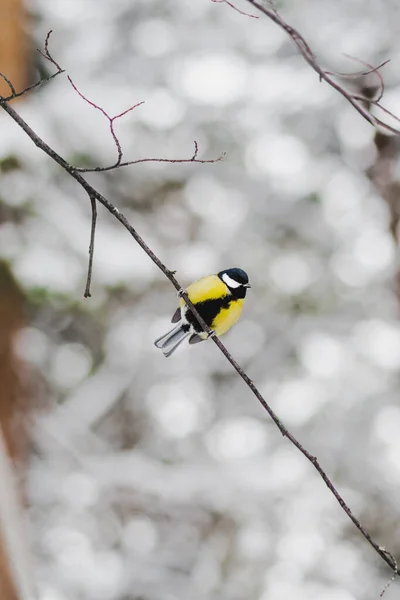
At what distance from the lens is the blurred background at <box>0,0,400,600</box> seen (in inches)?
253

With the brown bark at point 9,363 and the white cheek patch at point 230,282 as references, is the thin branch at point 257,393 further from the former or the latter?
the brown bark at point 9,363

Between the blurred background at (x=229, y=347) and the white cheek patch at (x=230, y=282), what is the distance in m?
4.17

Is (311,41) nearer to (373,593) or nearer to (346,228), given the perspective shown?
(346,228)

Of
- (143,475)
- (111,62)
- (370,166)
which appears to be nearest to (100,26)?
(111,62)

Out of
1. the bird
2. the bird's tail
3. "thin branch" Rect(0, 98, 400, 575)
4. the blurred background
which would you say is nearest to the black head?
the bird

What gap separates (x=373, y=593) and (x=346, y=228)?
3.69m

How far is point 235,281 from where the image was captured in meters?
1.83

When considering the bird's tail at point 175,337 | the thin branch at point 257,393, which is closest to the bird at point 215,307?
the bird's tail at point 175,337

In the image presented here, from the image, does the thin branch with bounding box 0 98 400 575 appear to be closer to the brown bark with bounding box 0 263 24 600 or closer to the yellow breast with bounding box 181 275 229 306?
the yellow breast with bounding box 181 275 229 306

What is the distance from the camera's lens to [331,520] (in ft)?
22.0

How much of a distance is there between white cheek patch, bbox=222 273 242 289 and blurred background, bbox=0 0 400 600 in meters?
4.17

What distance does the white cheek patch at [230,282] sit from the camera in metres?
1.83

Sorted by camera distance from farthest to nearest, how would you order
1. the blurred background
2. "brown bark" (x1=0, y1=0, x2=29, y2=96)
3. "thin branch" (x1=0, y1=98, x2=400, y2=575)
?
A: the blurred background < "brown bark" (x1=0, y1=0, x2=29, y2=96) < "thin branch" (x1=0, y1=98, x2=400, y2=575)

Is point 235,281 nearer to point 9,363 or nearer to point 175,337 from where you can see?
point 175,337
